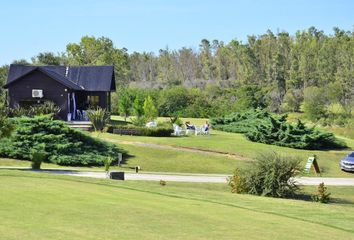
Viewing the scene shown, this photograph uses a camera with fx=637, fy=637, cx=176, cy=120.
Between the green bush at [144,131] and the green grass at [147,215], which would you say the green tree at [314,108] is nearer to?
the green bush at [144,131]

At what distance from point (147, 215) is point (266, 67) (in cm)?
10469

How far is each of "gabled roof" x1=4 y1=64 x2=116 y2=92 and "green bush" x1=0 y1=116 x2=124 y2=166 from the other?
19446 millimetres

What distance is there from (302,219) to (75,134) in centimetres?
2423

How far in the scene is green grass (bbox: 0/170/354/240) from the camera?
10953mm

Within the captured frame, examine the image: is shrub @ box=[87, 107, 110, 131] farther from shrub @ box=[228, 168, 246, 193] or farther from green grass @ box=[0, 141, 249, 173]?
shrub @ box=[228, 168, 246, 193]

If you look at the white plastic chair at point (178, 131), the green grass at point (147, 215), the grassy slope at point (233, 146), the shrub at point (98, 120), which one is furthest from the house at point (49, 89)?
the green grass at point (147, 215)

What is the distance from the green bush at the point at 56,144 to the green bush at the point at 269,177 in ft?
43.5

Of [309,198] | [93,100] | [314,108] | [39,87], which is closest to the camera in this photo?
[309,198]

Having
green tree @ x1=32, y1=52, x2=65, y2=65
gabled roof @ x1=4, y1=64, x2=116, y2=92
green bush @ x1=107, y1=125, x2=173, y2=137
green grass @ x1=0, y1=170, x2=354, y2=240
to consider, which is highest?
green tree @ x1=32, y1=52, x2=65, y2=65

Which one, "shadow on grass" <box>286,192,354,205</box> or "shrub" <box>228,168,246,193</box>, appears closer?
"shadow on grass" <box>286,192,354,205</box>

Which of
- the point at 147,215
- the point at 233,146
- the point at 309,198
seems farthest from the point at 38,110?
the point at 147,215

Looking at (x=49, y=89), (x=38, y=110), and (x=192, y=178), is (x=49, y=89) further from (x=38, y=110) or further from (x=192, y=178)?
Result: (x=192, y=178)

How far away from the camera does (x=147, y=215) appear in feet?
42.9

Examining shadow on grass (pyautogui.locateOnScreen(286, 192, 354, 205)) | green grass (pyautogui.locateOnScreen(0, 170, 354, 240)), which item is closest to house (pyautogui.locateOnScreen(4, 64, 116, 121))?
shadow on grass (pyautogui.locateOnScreen(286, 192, 354, 205))
